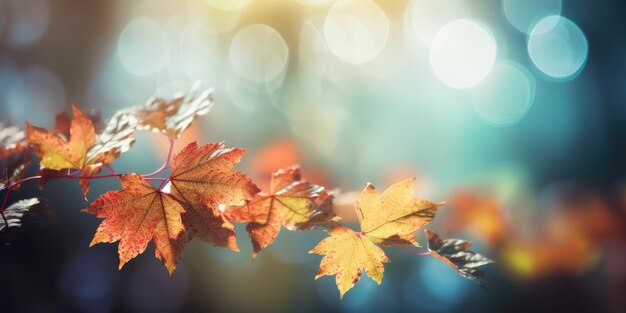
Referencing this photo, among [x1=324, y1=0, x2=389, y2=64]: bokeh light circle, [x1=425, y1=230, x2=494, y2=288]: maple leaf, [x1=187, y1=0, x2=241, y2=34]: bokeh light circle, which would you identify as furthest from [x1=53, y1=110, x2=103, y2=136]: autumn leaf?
[x1=324, y1=0, x2=389, y2=64]: bokeh light circle

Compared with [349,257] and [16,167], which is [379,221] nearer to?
[349,257]

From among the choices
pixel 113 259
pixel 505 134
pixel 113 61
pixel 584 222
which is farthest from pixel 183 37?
pixel 584 222

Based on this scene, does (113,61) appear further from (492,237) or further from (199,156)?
(199,156)

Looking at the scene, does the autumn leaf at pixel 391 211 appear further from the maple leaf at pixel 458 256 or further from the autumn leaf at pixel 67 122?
the autumn leaf at pixel 67 122

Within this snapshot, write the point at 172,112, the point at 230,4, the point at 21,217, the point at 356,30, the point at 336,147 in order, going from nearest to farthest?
1. the point at 21,217
2. the point at 172,112
3. the point at 336,147
4. the point at 230,4
5. the point at 356,30

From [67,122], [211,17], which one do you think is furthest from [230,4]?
[67,122]

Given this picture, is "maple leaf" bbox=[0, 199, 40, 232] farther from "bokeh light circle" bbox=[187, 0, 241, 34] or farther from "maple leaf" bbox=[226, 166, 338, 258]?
"bokeh light circle" bbox=[187, 0, 241, 34]
